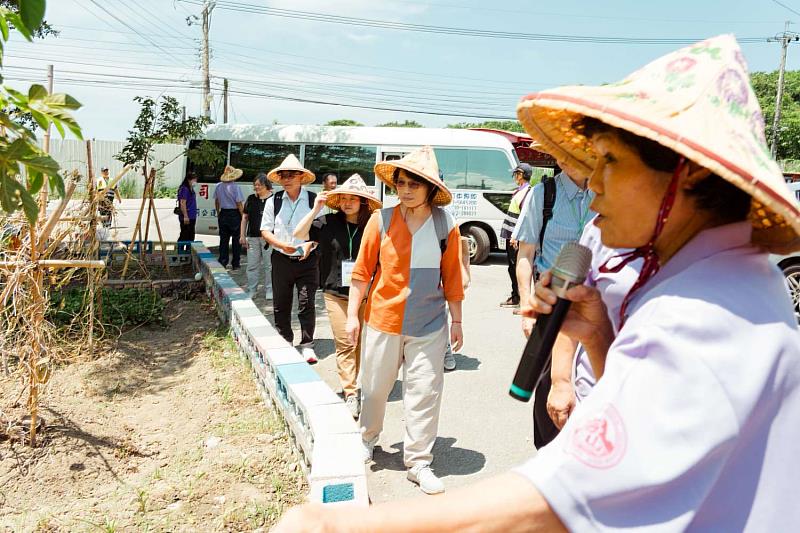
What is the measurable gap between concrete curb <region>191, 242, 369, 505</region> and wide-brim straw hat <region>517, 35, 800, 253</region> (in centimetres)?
194

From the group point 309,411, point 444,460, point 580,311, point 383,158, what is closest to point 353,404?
point 444,460

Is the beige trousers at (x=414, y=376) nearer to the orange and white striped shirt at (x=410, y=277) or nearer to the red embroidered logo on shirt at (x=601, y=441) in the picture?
the orange and white striped shirt at (x=410, y=277)

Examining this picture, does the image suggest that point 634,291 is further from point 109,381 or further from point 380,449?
point 109,381

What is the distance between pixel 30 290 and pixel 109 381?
1.44 m

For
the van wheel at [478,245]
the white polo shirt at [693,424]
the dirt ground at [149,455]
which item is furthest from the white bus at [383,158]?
the white polo shirt at [693,424]

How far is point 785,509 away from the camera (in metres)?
0.80

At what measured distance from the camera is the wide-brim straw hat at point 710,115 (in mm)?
807

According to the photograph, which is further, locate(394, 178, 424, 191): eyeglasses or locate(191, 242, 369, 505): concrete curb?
locate(394, 178, 424, 191): eyeglasses

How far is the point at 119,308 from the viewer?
21.2 ft

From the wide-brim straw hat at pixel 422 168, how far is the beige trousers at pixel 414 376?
2.46 ft

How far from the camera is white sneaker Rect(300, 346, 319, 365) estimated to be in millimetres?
5397

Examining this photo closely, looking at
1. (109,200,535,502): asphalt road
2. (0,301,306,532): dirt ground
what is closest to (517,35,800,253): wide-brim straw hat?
(0,301,306,532): dirt ground

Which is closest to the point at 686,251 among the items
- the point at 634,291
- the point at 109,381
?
the point at 634,291

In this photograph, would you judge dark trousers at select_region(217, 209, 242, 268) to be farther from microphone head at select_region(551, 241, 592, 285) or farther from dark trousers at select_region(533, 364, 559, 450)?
microphone head at select_region(551, 241, 592, 285)
